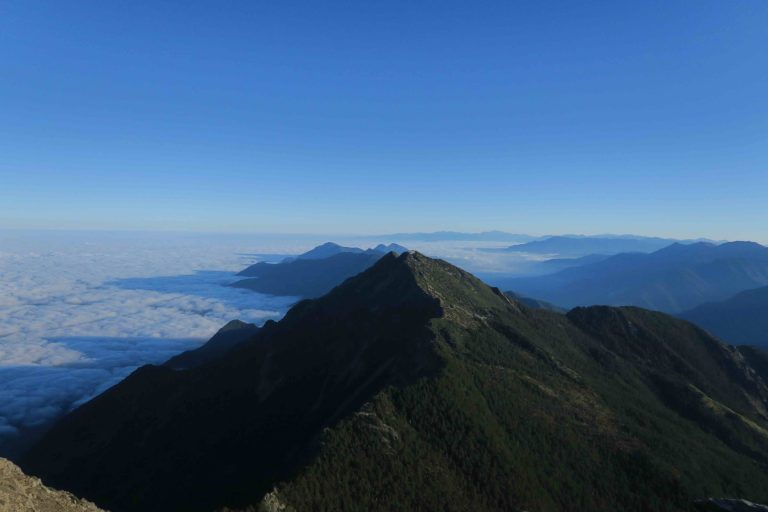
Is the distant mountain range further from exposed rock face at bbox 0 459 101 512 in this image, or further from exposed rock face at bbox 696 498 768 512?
exposed rock face at bbox 0 459 101 512

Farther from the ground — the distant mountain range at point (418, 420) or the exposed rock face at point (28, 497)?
the exposed rock face at point (28, 497)

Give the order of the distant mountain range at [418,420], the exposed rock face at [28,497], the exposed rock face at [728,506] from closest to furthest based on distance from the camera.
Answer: the exposed rock face at [28,497] < the distant mountain range at [418,420] < the exposed rock face at [728,506]

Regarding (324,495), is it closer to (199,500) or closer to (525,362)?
(199,500)

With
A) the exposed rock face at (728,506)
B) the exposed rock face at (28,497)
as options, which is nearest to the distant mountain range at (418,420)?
the exposed rock face at (728,506)

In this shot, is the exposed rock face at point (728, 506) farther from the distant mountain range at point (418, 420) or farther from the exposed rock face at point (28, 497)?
the exposed rock face at point (28, 497)

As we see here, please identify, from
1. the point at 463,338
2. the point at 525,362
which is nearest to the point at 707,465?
the point at 525,362

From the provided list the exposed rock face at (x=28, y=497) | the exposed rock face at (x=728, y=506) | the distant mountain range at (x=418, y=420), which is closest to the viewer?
the exposed rock face at (x=28, y=497)

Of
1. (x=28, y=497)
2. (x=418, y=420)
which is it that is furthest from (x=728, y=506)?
(x=28, y=497)
